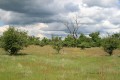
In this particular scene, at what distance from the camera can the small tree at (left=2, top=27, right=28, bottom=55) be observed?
58353 mm

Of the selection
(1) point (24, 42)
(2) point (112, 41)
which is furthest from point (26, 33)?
(2) point (112, 41)

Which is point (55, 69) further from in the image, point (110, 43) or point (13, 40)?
point (110, 43)

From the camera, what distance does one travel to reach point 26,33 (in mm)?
62344

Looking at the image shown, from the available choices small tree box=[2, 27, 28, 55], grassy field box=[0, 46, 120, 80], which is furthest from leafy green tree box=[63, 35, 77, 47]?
grassy field box=[0, 46, 120, 80]

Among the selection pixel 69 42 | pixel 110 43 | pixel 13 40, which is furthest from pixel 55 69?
pixel 69 42

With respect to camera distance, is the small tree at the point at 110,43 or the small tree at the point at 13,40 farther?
the small tree at the point at 110,43

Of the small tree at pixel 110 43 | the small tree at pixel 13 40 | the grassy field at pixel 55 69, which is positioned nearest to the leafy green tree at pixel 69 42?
the small tree at pixel 110 43

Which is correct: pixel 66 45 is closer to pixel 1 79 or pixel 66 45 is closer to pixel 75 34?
pixel 75 34

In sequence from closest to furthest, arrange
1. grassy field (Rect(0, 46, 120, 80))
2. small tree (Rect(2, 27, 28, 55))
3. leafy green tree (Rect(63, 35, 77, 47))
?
grassy field (Rect(0, 46, 120, 80)), small tree (Rect(2, 27, 28, 55)), leafy green tree (Rect(63, 35, 77, 47))

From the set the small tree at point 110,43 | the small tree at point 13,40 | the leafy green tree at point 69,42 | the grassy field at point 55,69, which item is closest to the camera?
the grassy field at point 55,69

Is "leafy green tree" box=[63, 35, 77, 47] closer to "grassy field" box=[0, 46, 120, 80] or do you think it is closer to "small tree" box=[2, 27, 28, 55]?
"small tree" box=[2, 27, 28, 55]

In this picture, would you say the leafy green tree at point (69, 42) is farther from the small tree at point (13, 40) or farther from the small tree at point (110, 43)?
the small tree at point (13, 40)

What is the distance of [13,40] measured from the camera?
5897 centimetres

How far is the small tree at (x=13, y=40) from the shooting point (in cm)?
5835
